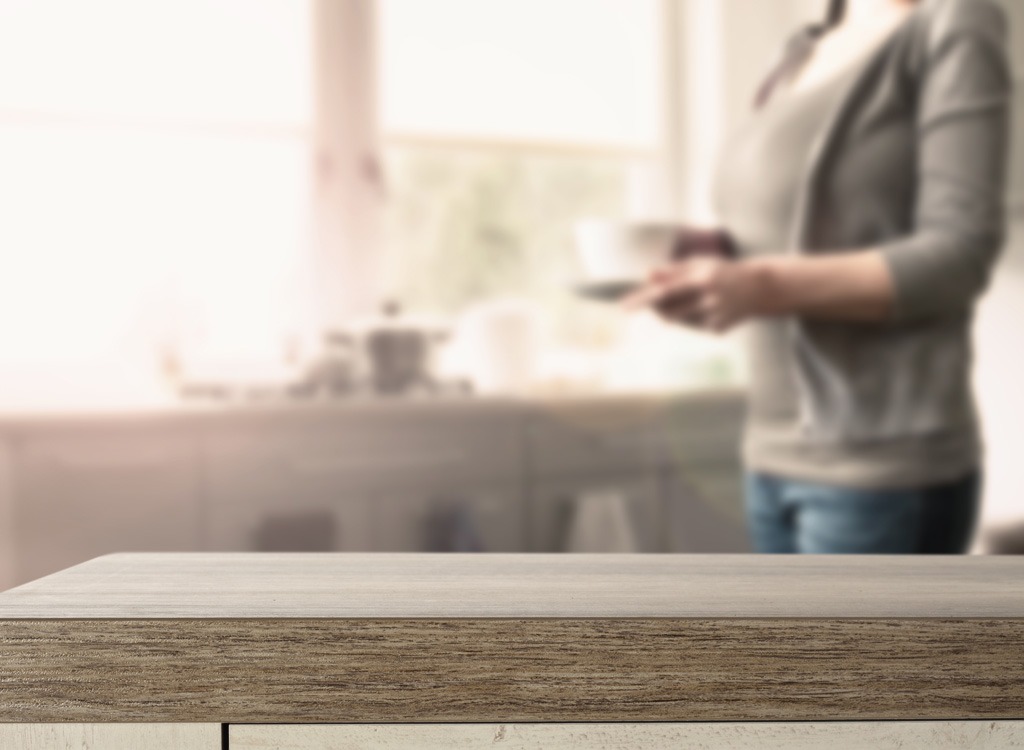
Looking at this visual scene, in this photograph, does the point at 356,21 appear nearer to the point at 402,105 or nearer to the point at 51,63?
the point at 402,105

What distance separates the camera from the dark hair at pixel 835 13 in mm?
1090


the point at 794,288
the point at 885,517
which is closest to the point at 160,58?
the point at 794,288

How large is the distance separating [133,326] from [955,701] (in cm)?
204

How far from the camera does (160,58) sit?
2.09 metres

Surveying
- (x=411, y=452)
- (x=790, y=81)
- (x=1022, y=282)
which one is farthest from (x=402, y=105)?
(x=1022, y=282)

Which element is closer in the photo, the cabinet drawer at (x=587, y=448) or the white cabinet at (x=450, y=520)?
the white cabinet at (x=450, y=520)

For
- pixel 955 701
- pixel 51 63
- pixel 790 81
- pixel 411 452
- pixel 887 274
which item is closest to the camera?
pixel 955 701

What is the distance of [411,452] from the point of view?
1.85 meters

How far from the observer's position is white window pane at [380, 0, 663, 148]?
231 centimetres

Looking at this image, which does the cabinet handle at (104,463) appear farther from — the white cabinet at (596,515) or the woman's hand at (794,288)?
the woman's hand at (794,288)

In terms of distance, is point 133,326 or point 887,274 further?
point 133,326

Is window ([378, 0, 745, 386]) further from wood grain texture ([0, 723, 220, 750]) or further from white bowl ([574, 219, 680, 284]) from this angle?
wood grain texture ([0, 723, 220, 750])

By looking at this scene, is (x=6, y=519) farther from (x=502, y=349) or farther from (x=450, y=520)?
(x=502, y=349)

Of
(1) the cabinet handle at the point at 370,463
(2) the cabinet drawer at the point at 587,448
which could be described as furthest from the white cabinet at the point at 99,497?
(2) the cabinet drawer at the point at 587,448
